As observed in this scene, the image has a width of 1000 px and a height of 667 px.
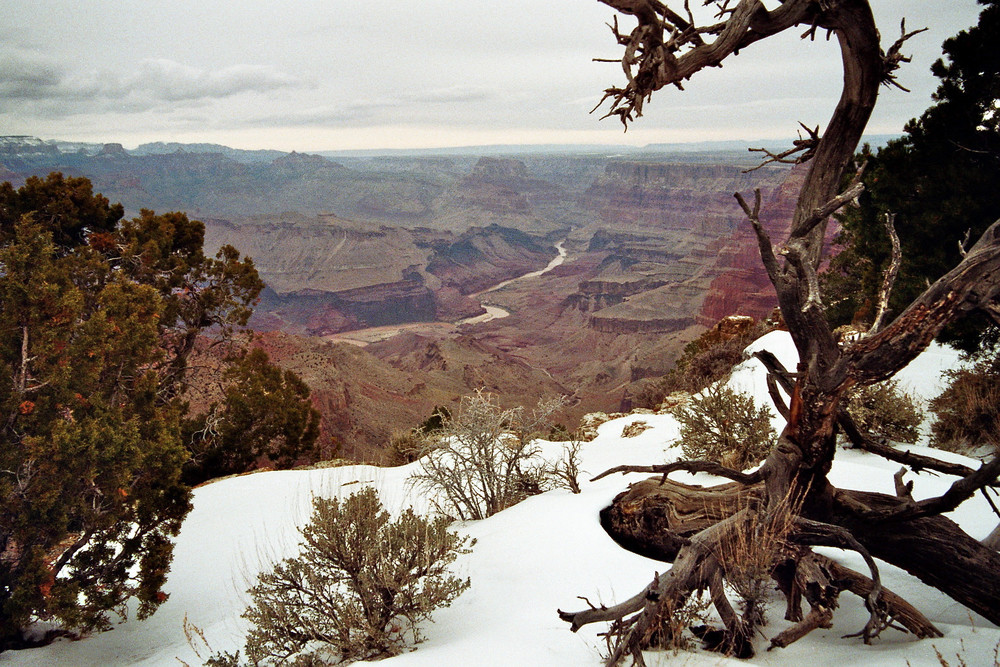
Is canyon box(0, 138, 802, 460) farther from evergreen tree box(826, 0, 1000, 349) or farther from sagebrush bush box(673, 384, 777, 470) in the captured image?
evergreen tree box(826, 0, 1000, 349)

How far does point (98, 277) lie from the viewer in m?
9.27

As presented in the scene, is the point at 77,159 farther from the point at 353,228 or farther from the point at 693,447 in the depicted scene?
the point at 693,447

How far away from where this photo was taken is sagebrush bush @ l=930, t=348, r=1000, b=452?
25.4 feet

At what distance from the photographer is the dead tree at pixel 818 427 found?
3.13 meters

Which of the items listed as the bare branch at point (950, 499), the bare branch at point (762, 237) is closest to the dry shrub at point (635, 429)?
the bare branch at point (950, 499)

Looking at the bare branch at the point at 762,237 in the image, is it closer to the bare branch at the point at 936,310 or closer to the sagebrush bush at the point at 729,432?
the bare branch at the point at 936,310

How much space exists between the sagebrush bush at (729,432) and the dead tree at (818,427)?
3.21 metres

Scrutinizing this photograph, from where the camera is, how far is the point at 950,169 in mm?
8516

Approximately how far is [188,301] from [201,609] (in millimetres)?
9304

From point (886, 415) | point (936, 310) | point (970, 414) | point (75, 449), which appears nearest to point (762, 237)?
point (936, 310)

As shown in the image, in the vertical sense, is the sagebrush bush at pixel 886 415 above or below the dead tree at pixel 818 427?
below

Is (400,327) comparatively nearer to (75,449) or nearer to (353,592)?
(75,449)

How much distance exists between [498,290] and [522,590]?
409ft

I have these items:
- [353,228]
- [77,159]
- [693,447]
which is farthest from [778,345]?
[77,159]
